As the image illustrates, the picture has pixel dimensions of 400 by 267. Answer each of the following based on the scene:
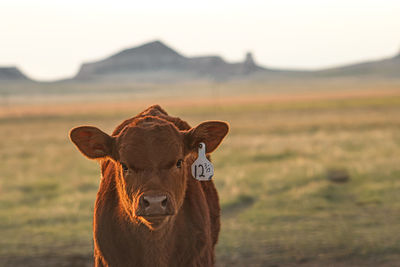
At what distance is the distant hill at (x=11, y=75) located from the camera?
510 feet

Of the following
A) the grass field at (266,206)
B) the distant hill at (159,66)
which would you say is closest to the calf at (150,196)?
the grass field at (266,206)

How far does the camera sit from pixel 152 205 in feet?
13.4

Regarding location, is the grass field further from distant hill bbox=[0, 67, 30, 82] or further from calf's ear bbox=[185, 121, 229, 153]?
distant hill bbox=[0, 67, 30, 82]

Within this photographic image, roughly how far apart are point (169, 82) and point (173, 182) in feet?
518

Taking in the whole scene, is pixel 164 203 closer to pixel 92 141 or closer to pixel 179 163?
pixel 179 163

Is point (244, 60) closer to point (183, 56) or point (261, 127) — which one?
point (183, 56)

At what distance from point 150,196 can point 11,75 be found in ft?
541

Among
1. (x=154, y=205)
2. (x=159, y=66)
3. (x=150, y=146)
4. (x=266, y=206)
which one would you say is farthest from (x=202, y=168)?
(x=159, y=66)

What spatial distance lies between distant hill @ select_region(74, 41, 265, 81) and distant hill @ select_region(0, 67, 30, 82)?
634 inches

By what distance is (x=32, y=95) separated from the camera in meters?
122

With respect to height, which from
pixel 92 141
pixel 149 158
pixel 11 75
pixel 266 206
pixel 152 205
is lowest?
pixel 266 206

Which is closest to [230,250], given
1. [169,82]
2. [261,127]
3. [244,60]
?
[261,127]

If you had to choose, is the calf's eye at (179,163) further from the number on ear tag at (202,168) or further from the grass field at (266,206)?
the grass field at (266,206)

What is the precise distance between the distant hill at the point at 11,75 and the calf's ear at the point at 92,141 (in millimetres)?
156677
